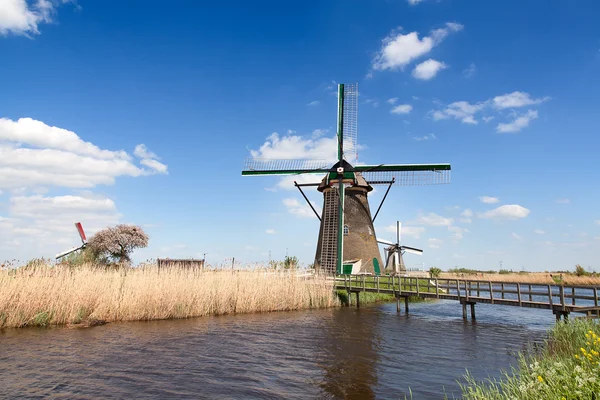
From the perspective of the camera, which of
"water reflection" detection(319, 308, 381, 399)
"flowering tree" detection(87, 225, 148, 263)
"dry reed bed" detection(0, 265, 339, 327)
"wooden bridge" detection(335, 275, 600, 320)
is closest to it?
"water reflection" detection(319, 308, 381, 399)

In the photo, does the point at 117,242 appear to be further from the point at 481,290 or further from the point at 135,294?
the point at 481,290

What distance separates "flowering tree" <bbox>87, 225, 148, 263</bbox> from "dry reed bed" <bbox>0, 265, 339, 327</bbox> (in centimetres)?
1108

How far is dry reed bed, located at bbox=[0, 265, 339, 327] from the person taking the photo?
11.4 metres

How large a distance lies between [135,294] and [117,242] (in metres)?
13.2

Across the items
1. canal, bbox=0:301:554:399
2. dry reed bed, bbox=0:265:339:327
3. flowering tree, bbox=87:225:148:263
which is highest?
flowering tree, bbox=87:225:148:263

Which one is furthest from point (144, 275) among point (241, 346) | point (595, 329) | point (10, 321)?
point (595, 329)

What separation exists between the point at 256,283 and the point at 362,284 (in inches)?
220

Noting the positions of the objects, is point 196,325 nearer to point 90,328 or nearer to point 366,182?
point 90,328

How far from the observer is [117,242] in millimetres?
24359

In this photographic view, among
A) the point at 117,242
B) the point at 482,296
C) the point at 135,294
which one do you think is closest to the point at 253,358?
A: the point at 135,294

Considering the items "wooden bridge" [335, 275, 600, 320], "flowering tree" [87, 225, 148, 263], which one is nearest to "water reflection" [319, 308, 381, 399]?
"wooden bridge" [335, 275, 600, 320]

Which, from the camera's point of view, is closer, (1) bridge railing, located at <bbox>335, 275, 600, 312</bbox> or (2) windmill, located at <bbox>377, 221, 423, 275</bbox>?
(1) bridge railing, located at <bbox>335, 275, 600, 312</bbox>

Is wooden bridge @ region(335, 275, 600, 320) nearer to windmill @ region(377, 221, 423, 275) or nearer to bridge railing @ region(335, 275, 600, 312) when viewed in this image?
bridge railing @ region(335, 275, 600, 312)

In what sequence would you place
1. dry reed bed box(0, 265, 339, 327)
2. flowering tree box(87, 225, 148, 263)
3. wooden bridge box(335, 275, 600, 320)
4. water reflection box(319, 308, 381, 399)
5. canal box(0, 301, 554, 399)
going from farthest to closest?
flowering tree box(87, 225, 148, 263) < wooden bridge box(335, 275, 600, 320) < dry reed bed box(0, 265, 339, 327) < water reflection box(319, 308, 381, 399) < canal box(0, 301, 554, 399)
